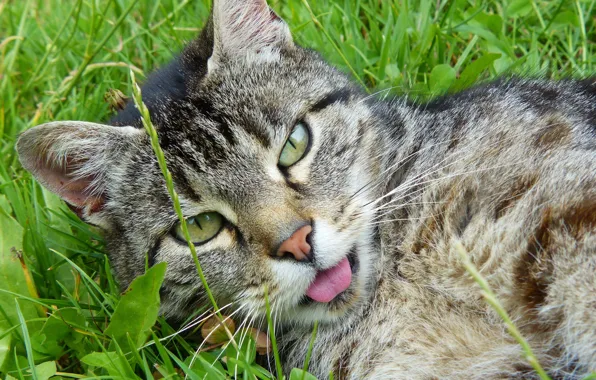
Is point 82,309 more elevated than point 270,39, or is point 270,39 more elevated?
point 270,39

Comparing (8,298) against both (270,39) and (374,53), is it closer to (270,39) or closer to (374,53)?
(270,39)

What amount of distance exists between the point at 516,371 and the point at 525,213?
1.90 ft

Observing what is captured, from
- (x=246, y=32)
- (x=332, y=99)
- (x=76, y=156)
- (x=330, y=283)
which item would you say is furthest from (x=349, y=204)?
(x=76, y=156)

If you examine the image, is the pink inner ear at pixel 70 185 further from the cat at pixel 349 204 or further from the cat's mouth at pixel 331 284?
the cat's mouth at pixel 331 284

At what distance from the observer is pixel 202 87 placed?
2738 mm

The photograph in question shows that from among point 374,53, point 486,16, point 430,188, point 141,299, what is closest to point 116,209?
point 141,299

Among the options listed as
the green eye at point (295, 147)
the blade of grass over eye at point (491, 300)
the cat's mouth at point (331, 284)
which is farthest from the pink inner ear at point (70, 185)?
the blade of grass over eye at point (491, 300)

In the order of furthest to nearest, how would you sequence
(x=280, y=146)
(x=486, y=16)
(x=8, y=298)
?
(x=486, y=16) < (x=8, y=298) < (x=280, y=146)

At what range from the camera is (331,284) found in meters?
2.47

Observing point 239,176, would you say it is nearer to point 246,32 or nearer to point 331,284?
point 331,284

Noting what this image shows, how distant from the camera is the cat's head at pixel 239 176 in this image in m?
2.43

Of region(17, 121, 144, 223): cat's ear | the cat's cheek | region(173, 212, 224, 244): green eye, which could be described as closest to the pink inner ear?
region(17, 121, 144, 223): cat's ear

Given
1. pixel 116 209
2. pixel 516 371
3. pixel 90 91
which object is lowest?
pixel 516 371

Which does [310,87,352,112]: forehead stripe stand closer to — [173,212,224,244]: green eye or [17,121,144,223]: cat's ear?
[173,212,224,244]: green eye
